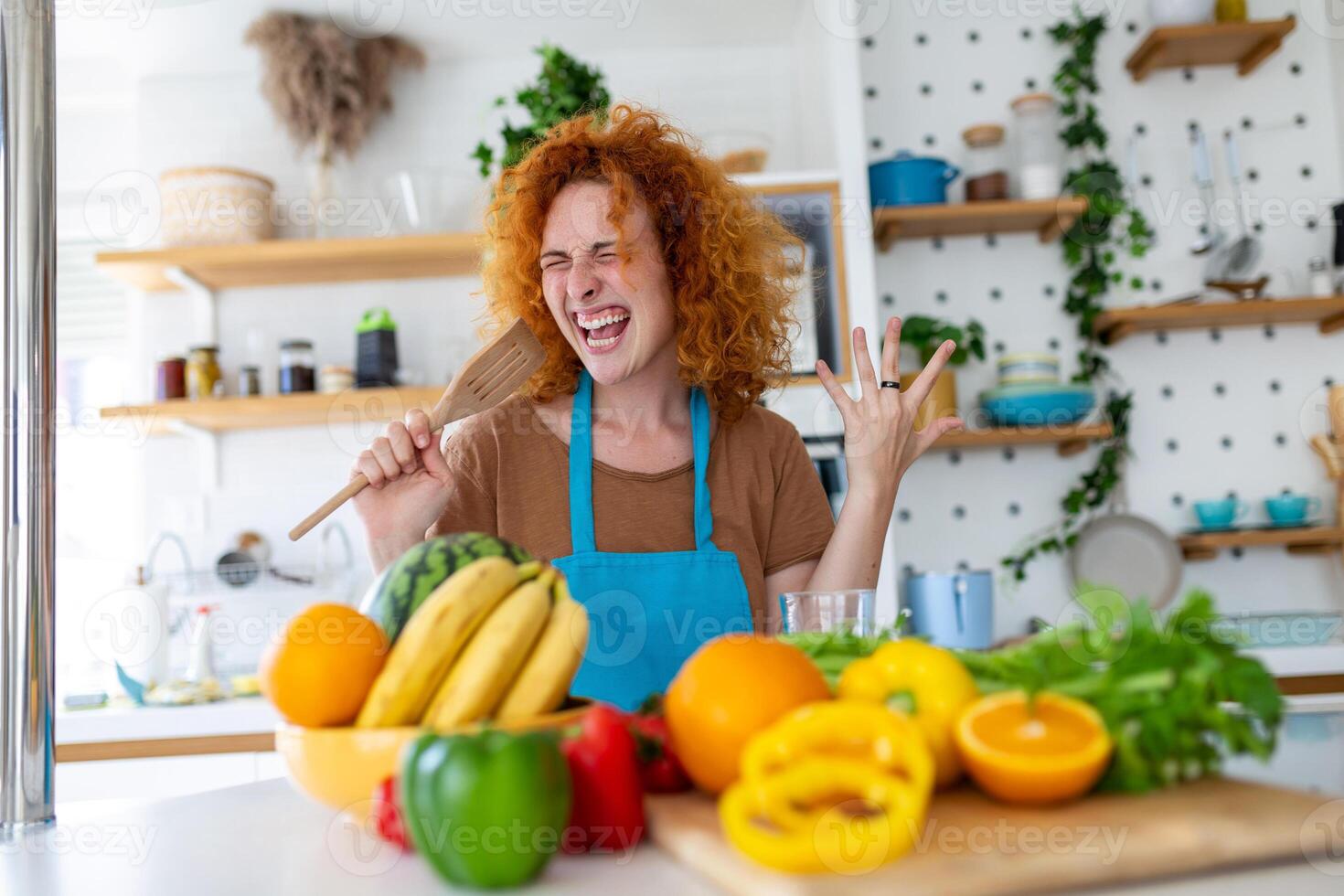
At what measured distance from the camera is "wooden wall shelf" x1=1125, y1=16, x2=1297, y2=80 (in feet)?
9.39

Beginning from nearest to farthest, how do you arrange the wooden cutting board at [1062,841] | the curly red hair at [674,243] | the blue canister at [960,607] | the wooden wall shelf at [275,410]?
the wooden cutting board at [1062,841] < the curly red hair at [674,243] < the blue canister at [960,607] < the wooden wall shelf at [275,410]

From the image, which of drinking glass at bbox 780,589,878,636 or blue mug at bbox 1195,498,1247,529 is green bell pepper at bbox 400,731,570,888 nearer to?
drinking glass at bbox 780,589,878,636

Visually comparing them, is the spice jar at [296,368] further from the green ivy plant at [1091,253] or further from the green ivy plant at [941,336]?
the green ivy plant at [1091,253]

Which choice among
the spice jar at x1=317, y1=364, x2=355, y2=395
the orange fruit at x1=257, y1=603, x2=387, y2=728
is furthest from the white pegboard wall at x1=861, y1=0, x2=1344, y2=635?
the orange fruit at x1=257, y1=603, x2=387, y2=728

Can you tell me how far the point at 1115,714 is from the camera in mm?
551

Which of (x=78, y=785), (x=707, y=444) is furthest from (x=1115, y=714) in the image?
(x=78, y=785)

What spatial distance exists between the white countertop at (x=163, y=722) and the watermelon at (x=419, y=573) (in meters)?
1.75

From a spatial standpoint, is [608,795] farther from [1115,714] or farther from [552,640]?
[1115,714]

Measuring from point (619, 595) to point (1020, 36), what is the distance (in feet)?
7.86

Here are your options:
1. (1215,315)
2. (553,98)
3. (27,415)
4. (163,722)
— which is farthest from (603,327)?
(1215,315)

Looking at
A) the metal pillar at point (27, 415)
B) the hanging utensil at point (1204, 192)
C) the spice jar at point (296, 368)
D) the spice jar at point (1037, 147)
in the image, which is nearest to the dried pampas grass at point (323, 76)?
the spice jar at point (296, 368)

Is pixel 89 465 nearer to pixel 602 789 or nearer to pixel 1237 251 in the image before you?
pixel 602 789

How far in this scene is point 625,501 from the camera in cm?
149

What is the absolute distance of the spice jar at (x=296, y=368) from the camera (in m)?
2.86
